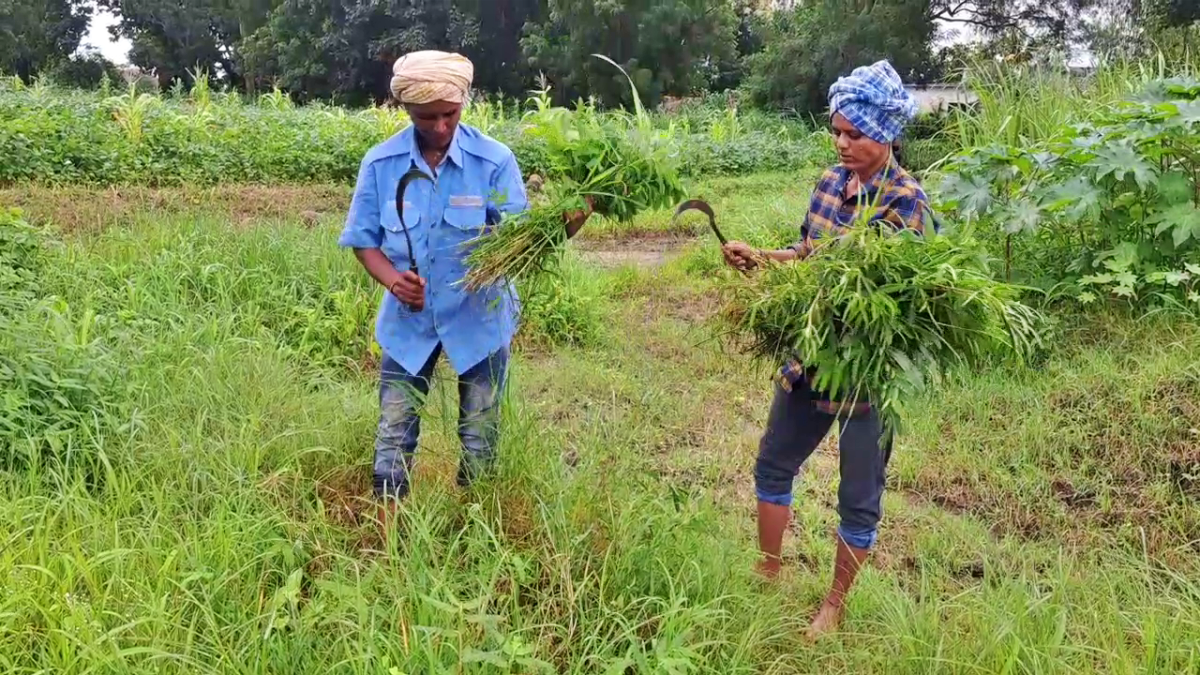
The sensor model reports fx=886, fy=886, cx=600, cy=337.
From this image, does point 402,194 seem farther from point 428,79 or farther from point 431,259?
point 428,79

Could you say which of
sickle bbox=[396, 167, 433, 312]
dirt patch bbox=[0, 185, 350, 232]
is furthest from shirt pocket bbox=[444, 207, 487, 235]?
dirt patch bbox=[0, 185, 350, 232]

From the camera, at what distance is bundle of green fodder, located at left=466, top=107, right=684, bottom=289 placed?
7.55 ft

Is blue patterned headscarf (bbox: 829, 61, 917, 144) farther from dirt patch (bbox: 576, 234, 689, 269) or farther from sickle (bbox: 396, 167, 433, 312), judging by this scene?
→ dirt patch (bbox: 576, 234, 689, 269)

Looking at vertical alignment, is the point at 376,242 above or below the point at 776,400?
above

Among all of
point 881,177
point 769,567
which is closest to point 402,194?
point 881,177

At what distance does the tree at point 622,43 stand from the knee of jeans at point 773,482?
2148cm

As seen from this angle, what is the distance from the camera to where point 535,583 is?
2242mm

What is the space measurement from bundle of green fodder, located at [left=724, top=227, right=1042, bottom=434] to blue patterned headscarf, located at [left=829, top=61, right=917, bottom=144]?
305mm

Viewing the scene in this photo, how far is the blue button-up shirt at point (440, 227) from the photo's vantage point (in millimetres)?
2459

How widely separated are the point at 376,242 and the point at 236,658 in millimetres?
1145

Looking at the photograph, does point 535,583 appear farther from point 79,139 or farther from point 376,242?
point 79,139

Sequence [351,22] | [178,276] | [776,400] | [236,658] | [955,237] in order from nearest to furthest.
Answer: [236,658]
[955,237]
[776,400]
[178,276]
[351,22]

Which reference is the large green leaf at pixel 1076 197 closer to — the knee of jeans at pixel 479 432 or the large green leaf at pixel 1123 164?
the large green leaf at pixel 1123 164

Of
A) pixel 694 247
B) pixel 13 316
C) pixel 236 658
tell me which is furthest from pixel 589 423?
pixel 694 247
